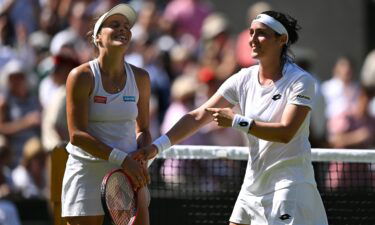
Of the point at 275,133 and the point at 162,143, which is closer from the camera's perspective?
the point at 275,133

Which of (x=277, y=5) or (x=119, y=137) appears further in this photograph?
(x=277, y=5)

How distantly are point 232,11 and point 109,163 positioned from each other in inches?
389

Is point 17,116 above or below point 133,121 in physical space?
below

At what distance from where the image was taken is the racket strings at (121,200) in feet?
23.5

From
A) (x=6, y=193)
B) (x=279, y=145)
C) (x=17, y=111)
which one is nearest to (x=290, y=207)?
(x=279, y=145)

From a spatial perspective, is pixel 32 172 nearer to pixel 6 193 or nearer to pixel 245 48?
pixel 6 193

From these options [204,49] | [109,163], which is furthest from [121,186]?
[204,49]

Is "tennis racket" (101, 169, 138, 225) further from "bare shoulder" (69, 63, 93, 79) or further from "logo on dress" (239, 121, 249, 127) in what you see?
"logo on dress" (239, 121, 249, 127)

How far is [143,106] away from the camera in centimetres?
763

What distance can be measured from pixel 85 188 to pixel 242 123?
3.62 ft

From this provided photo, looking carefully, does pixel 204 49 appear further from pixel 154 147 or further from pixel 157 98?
pixel 154 147

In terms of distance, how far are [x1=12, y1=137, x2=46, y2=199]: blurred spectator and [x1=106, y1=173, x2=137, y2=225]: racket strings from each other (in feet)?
17.8

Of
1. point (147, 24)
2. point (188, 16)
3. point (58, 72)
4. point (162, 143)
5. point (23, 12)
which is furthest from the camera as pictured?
point (188, 16)

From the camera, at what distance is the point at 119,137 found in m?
7.36
